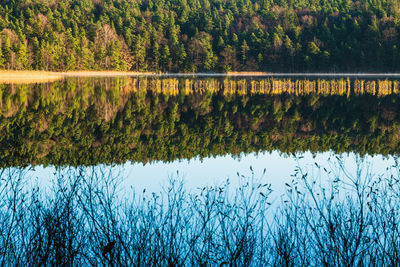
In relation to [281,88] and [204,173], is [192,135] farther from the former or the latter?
[281,88]

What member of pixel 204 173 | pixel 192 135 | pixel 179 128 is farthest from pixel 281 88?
pixel 204 173

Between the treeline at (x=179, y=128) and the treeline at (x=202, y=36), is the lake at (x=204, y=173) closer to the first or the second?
the treeline at (x=179, y=128)

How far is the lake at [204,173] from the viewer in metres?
4.91

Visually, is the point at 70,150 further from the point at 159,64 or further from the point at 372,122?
the point at 159,64

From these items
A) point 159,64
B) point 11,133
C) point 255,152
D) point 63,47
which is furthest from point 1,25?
point 255,152

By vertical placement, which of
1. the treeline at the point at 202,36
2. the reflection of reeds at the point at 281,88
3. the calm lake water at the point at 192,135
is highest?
the treeline at the point at 202,36

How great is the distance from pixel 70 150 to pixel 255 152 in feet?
16.2

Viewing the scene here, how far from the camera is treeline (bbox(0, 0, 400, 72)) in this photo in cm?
8281

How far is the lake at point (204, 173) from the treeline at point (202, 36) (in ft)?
198

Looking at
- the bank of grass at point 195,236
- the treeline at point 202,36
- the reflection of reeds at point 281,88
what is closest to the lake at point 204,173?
the bank of grass at point 195,236

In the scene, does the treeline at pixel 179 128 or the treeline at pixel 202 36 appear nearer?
the treeline at pixel 179 128

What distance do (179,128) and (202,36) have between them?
274 ft

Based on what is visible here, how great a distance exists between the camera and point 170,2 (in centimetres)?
11844

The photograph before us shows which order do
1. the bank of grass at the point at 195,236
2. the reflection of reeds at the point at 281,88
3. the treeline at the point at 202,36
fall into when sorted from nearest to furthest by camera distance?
the bank of grass at the point at 195,236 → the reflection of reeds at the point at 281,88 → the treeline at the point at 202,36
